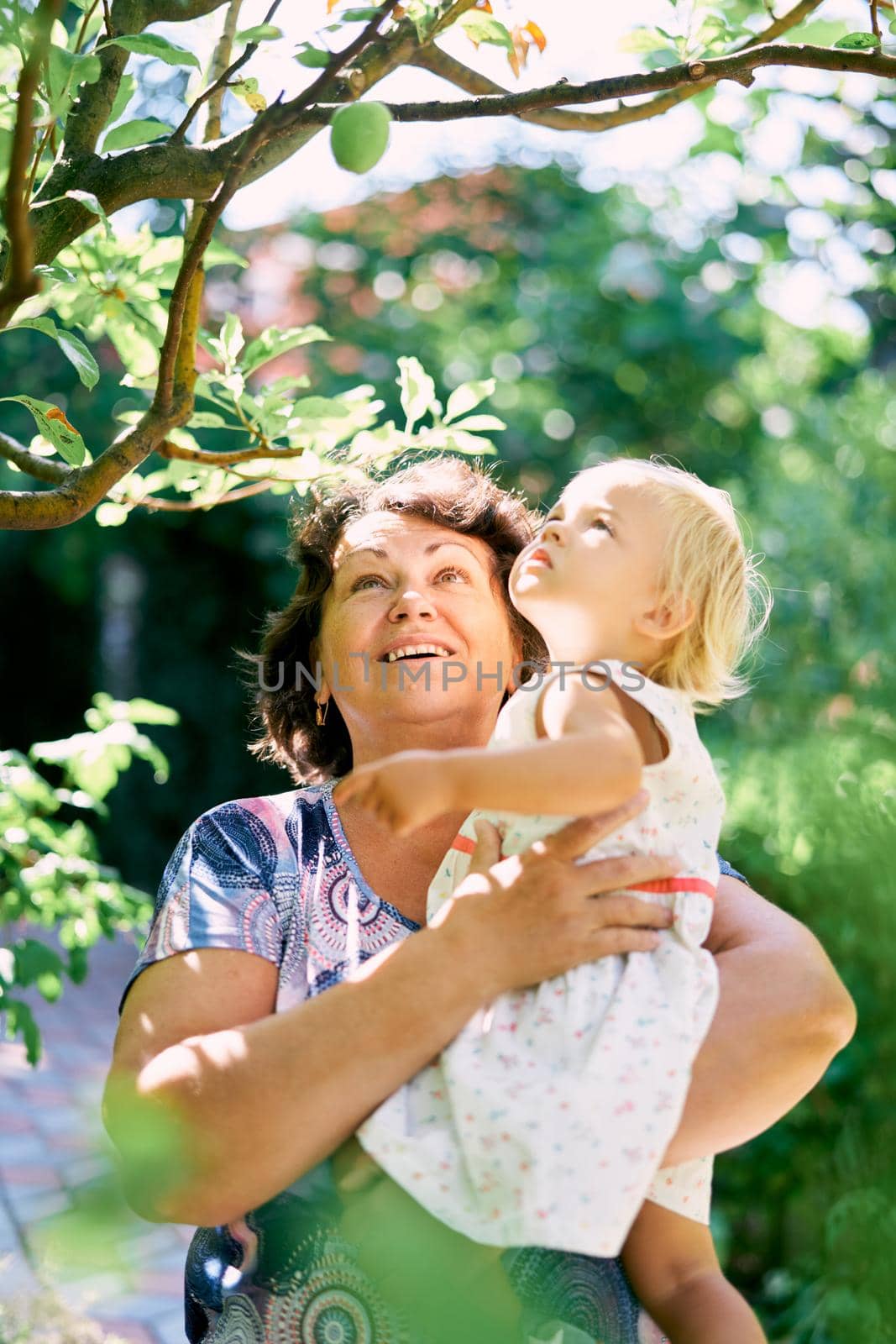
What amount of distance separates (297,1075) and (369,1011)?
94 millimetres

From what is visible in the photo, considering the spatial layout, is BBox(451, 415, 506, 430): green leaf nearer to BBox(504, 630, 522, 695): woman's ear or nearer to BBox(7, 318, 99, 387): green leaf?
BBox(504, 630, 522, 695): woman's ear

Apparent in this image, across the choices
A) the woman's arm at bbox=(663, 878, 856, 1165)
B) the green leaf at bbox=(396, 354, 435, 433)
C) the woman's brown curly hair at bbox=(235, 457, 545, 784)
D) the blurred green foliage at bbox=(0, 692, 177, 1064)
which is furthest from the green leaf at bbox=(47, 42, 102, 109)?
the blurred green foliage at bbox=(0, 692, 177, 1064)

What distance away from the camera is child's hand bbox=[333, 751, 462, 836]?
1.12m

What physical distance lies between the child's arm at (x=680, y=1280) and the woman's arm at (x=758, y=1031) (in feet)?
0.36

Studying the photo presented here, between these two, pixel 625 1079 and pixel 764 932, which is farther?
pixel 764 932

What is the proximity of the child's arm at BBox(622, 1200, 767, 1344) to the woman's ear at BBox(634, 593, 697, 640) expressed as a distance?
0.65m

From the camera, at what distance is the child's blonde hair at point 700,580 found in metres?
1.48

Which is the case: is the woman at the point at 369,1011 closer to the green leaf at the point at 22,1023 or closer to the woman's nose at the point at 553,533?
the woman's nose at the point at 553,533

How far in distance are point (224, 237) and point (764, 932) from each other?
17.9 ft

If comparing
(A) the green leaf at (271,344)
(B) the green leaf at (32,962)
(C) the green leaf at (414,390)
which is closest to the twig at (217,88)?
(A) the green leaf at (271,344)

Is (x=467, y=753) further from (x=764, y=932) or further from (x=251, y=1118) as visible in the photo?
(x=764, y=932)

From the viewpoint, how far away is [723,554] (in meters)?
1.52

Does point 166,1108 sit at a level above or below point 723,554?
below

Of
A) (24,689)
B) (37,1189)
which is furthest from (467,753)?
(24,689)
